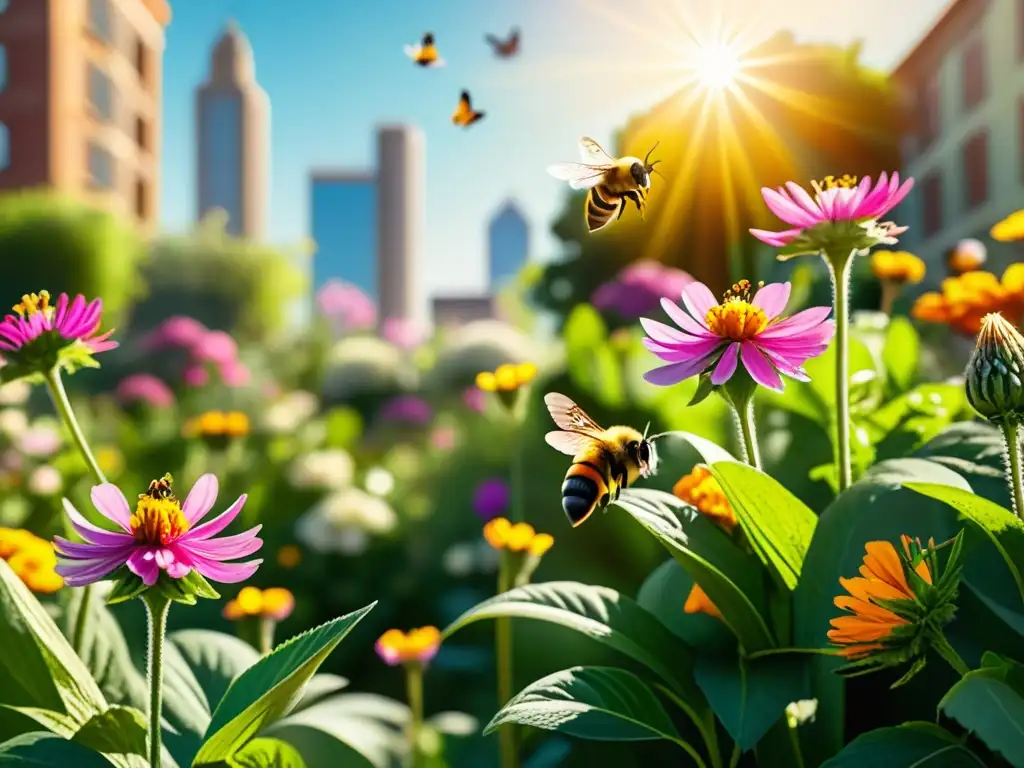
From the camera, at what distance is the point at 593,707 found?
2.48 feet

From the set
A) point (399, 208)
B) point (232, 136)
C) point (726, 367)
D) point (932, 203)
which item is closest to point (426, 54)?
point (726, 367)

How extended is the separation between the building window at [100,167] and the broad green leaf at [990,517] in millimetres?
21468

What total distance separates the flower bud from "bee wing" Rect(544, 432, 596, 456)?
29 cm

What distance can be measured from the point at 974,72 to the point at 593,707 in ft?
49.7

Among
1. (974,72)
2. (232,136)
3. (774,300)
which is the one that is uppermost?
(232,136)

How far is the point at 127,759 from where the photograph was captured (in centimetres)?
72

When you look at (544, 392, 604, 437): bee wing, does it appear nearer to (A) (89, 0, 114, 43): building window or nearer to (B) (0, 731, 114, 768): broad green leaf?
(B) (0, 731, 114, 768): broad green leaf

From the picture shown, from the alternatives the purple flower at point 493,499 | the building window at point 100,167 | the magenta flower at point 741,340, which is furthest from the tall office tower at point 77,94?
the magenta flower at point 741,340

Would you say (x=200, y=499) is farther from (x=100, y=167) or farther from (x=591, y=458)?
(x=100, y=167)

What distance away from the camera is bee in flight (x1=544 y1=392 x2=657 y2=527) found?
0.73 metres

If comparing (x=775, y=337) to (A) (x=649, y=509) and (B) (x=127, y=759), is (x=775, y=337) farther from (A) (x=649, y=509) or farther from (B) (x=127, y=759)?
(B) (x=127, y=759)

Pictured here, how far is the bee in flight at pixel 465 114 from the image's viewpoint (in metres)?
1.01

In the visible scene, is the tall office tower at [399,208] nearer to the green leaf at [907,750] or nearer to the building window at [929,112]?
the building window at [929,112]

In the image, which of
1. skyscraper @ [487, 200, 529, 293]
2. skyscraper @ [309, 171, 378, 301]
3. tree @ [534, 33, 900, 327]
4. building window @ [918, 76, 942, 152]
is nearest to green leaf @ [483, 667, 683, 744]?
tree @ [534, 33, 900, 327]
